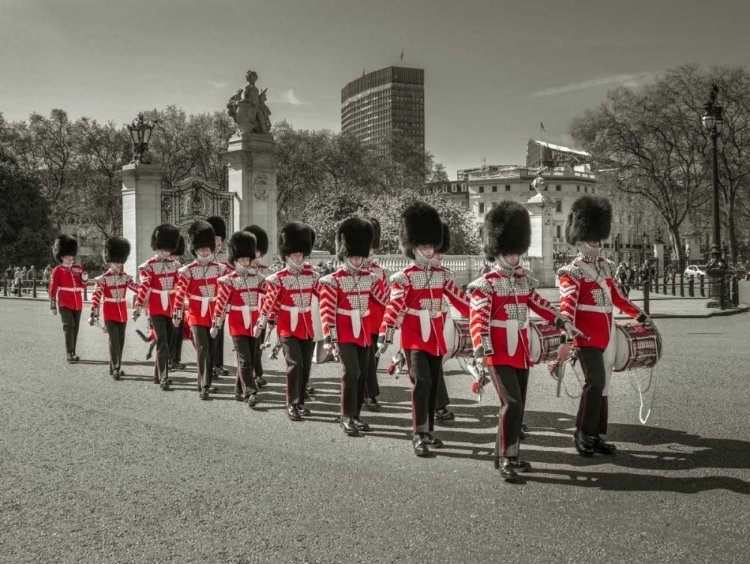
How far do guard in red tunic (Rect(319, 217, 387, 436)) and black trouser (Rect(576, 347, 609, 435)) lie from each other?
6.21ft

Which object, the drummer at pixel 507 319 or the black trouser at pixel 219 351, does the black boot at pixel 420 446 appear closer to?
the drummer at pixel 507 319

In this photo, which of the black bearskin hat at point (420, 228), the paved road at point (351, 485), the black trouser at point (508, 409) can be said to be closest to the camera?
the paved road at point (351, 485)

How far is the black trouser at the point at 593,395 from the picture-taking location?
5.76 meters

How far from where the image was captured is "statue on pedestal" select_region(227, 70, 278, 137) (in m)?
23.4

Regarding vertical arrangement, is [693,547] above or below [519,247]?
below

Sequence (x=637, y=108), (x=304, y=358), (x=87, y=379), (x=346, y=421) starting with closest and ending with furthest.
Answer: (x=346, y=421), (x=304, y=358), (x=87, y=379), (x=637, y=108)

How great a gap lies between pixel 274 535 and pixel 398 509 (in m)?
0.77

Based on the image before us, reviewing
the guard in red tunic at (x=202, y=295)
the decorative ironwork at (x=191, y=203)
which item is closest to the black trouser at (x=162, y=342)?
the guard in red tunic at (x=202, y=295)

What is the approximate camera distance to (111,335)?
1014cm

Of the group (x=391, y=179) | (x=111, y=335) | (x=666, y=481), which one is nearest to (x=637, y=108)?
(x=391, y=179)

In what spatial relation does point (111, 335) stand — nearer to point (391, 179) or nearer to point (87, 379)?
point (87, 379)

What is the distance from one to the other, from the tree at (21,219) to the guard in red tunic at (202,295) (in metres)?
39.4

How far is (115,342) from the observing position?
33.0 feet

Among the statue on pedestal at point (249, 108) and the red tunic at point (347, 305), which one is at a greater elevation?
the statue on pedestal at point (249, 108)
